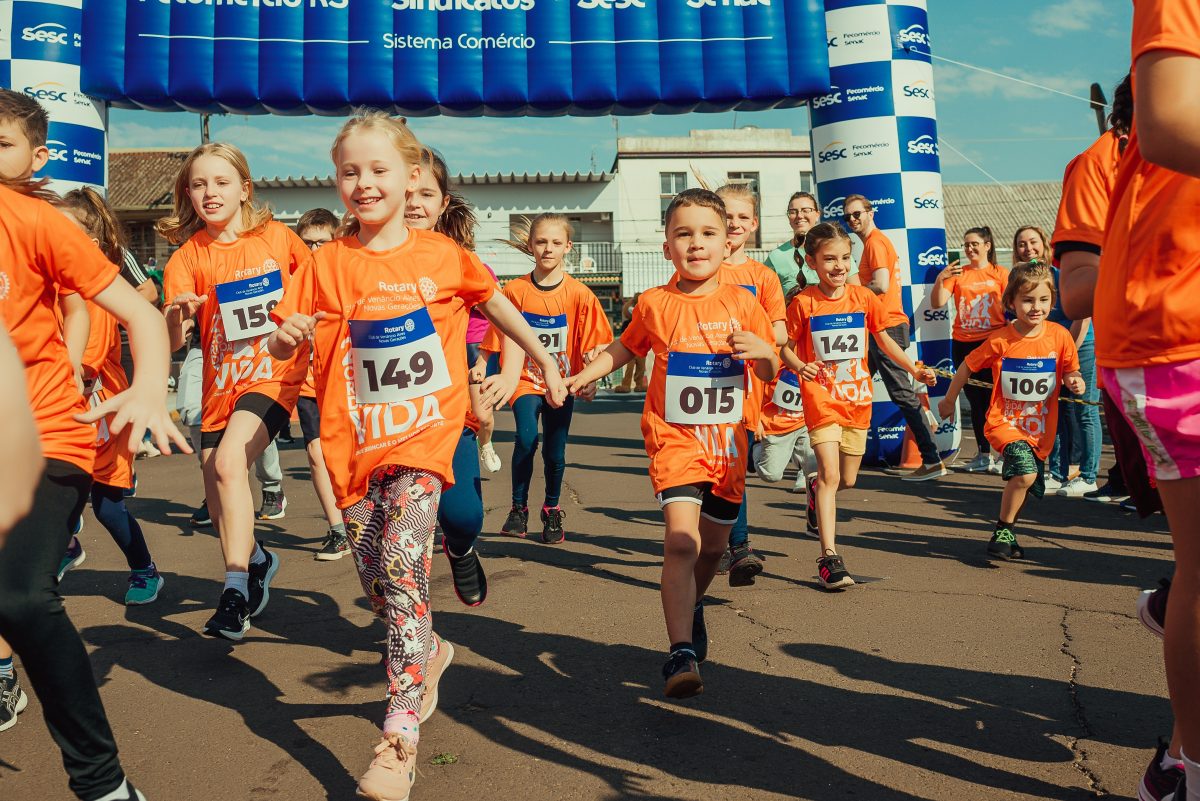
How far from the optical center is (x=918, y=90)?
31.6ft

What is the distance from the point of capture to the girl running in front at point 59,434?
7.34 feet

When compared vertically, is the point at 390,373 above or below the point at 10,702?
above

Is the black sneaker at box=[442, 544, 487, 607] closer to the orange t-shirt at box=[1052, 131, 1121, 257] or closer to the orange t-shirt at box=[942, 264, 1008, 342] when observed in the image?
the orange t-shirt at box=[1052, 131, 1121, 257]

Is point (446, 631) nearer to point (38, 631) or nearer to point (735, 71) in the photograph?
point (38, 631)

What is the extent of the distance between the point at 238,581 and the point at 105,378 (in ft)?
5.18

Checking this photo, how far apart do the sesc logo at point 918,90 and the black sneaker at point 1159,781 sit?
818 centimetres

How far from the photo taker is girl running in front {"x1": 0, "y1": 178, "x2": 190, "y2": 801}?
88.1 inches

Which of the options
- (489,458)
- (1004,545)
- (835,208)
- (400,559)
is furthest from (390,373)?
(835,208)

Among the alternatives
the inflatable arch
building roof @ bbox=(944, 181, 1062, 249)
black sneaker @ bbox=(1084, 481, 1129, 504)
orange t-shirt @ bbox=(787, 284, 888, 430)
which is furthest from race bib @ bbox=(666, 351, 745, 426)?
building roof @ bbox=(944, 181, 1062, 249)

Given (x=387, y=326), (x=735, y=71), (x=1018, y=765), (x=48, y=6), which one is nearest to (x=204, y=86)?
(x=48, y=6)

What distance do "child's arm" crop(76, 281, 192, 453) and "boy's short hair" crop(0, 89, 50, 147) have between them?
2.26ft

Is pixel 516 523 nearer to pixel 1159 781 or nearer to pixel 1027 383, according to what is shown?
pixel 1027 383

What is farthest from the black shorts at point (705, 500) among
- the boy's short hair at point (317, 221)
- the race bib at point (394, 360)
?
the boy's short hair at point (317, 221)

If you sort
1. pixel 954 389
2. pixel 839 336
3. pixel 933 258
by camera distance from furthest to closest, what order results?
pixel 933 258 → pixel 954 389 → pixel 839 336
